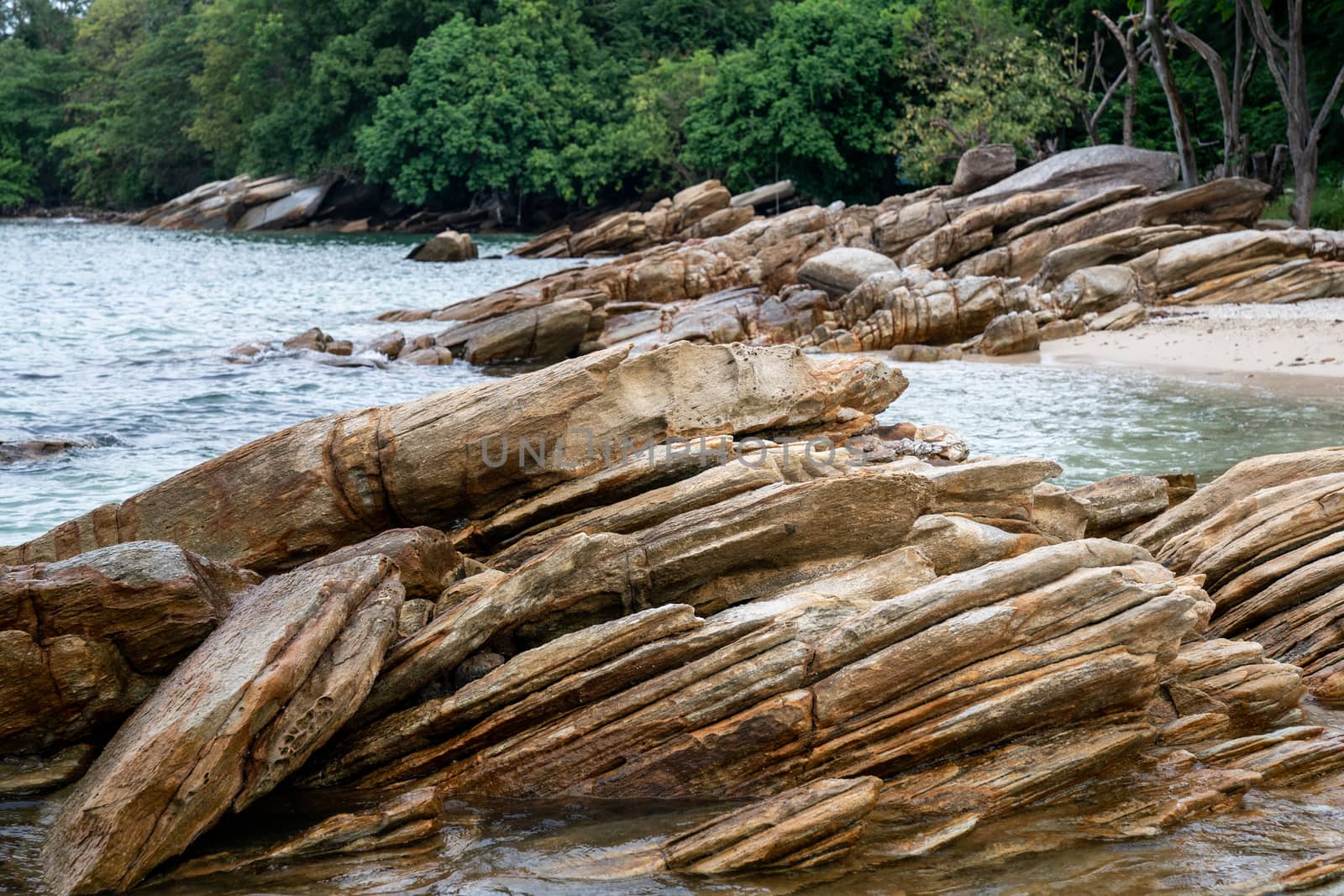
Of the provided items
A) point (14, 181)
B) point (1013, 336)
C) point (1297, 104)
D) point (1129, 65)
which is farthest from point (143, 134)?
point (1013, 336)

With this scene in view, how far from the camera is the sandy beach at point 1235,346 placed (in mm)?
17594

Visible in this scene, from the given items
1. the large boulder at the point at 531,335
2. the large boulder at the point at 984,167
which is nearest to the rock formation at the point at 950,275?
the large boulder at the point at 531,335

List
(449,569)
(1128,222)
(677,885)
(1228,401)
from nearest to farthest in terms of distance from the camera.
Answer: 1. (677,885)
2. (449,569)
3. (1228,401)
4. (1128,222)

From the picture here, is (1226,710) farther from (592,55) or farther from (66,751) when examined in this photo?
(592,55)

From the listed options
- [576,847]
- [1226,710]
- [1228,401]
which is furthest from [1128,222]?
[576,847]

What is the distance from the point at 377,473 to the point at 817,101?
44920 mm

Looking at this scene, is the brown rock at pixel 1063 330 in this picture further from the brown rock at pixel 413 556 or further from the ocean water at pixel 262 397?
the brown rock at pixel 413 556

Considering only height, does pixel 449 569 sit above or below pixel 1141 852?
above

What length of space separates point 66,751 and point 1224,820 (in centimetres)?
557

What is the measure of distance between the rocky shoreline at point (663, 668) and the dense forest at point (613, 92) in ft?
78.0

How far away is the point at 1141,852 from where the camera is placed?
5.18 m

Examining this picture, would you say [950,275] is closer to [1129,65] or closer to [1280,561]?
[1129,65]

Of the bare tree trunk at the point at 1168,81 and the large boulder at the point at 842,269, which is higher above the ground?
the bare tree trunk at the point at 1168,81

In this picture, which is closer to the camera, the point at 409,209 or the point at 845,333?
the point at 845,333
